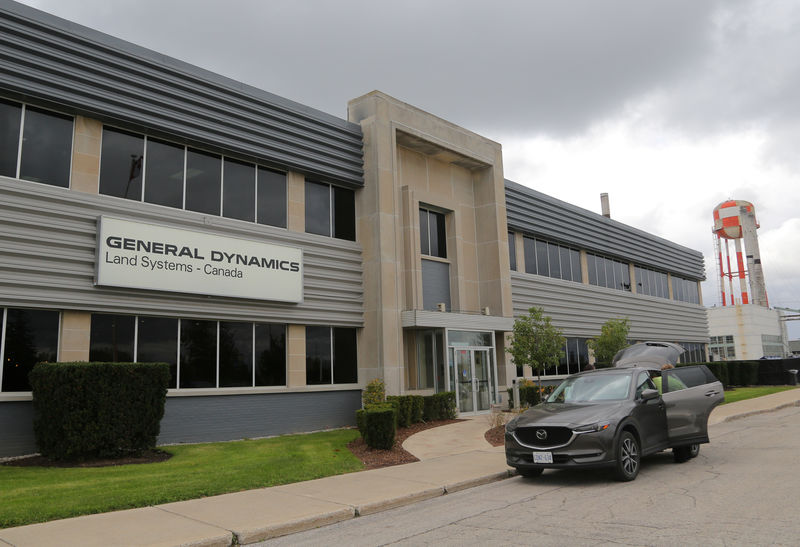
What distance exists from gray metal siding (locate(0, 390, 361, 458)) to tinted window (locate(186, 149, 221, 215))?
16.4 feet

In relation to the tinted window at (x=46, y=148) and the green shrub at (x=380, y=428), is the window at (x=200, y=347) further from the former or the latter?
the green shrub at (x=380, y=428)

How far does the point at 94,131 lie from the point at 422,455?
10.6 m

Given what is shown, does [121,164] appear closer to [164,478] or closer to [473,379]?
[164,478]

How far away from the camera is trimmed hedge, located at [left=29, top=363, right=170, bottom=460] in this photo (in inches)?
464

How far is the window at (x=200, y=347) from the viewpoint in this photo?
1453cm

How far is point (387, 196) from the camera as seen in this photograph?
67.1 feet

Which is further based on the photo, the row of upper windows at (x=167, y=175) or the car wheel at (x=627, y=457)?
the row of upper windows at (x=167, y=175)

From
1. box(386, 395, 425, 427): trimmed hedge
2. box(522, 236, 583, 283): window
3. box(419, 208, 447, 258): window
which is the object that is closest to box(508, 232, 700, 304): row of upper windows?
box(522, 236, 583, 283): window

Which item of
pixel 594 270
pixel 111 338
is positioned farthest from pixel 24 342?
pixel 594 270

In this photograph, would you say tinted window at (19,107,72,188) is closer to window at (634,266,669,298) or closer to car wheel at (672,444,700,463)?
car wheel at (672,444,700,463)

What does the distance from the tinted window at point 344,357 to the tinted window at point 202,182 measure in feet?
17.7

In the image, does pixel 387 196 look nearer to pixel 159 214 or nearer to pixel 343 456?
pixel 159 214

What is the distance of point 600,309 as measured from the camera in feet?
107

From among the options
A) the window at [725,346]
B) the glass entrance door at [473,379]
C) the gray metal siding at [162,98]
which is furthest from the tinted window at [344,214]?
the window at [725,346]
